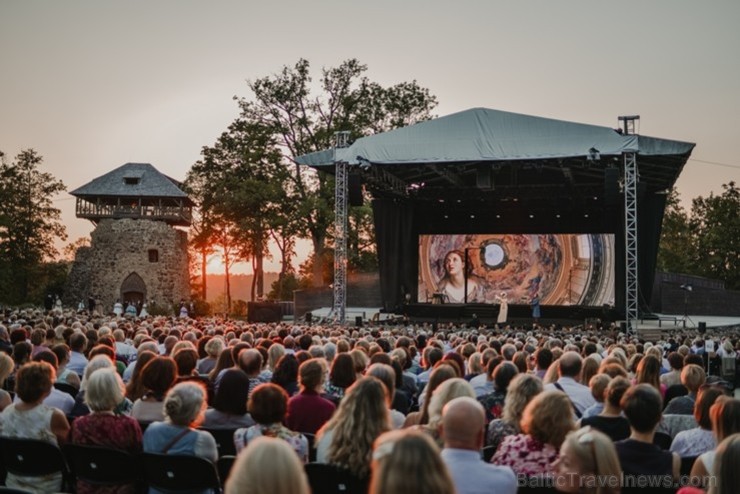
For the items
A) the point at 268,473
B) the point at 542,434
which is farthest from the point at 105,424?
the point at 268,473

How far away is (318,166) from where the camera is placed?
24109 millimetres

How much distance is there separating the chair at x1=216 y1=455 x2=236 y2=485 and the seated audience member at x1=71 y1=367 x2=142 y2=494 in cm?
62

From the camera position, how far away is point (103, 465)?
4.40 metres

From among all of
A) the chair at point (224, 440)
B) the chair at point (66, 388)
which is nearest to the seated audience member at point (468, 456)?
the chair at point (224, 440)

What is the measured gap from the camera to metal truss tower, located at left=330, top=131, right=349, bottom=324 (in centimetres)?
2273

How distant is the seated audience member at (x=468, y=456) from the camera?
3188mm

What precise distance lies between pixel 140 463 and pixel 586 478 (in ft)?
8.89

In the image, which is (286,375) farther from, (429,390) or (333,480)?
(333,480)

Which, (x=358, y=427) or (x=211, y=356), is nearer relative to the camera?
(x=358, y=427)

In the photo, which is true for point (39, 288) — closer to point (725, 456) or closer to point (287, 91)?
point (287, 91)

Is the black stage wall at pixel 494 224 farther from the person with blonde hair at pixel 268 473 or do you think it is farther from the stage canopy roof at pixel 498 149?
the person with blonde hair at pixel 268 473

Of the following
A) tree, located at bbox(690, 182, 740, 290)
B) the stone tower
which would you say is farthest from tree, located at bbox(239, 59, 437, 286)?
tree, located at bbox(690, 182, 740, 290)

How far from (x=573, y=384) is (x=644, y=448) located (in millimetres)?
2420

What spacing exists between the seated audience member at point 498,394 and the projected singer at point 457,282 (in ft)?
70.6
